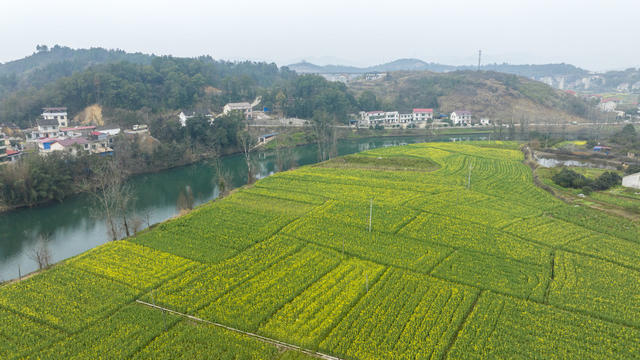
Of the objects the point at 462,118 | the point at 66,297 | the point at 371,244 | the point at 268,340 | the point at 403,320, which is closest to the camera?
the point at 268,340

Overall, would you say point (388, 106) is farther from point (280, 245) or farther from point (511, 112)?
point (280, 245)

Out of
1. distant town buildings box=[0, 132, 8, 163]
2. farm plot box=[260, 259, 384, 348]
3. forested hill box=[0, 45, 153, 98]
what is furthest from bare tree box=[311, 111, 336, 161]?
forested hill box=[0, 45, 153, 98]

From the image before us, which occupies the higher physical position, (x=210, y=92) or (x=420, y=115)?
(x=210, y=92)

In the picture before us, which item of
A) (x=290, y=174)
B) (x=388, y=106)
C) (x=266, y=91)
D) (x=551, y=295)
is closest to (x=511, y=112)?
(x=388, y=106)

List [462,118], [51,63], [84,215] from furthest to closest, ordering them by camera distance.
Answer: [51,63] < [462,118] < [84,215]

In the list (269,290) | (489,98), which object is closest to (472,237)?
(269,290)

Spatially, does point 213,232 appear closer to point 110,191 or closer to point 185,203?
point 185,203
